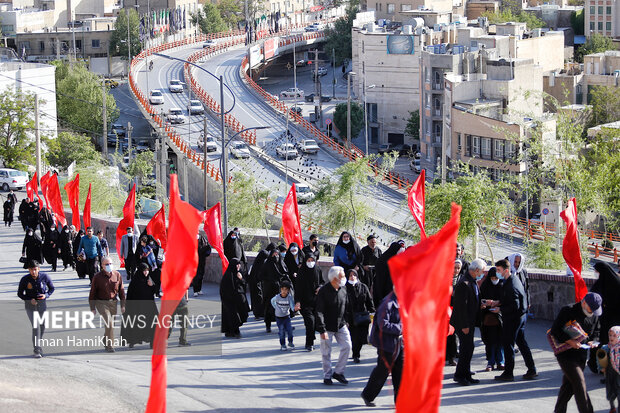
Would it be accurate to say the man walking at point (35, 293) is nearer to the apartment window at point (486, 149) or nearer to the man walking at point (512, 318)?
the man walking at point (512, 318)

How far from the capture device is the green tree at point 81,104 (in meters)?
83.5

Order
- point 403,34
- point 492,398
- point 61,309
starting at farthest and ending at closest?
point 403,34 < point 61,309 < point 492,398

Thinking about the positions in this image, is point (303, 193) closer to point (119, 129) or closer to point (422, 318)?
point (119, 129)

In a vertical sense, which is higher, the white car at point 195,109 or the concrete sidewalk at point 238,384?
the concrete sidewalk at point 238,384

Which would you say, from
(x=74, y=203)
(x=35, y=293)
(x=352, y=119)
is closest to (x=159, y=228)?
(x=74, y=203)

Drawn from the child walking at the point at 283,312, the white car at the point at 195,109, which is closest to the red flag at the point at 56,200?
the child walking at the point at 283,312

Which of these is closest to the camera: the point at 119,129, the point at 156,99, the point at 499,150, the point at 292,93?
the point at 499,150

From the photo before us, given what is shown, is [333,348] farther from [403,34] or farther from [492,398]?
[403,34]

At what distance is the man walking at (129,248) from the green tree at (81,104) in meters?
61.8

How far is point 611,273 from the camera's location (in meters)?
13.0

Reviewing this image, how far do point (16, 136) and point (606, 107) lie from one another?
139 ft

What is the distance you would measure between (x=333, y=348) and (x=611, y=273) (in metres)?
4.13

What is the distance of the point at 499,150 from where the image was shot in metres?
64.9

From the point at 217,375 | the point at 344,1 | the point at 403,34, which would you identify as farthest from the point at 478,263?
the point at 344,1
